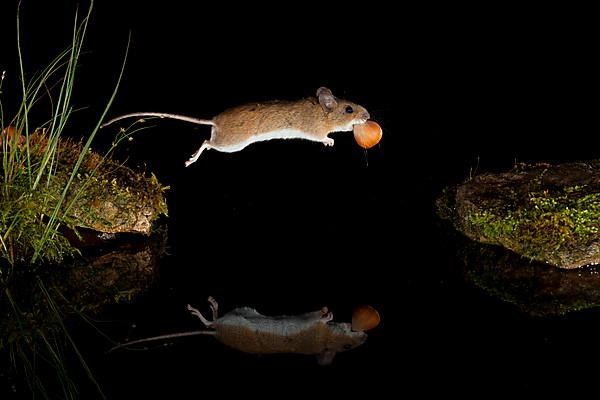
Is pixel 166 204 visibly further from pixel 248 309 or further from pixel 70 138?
pixel 248 309

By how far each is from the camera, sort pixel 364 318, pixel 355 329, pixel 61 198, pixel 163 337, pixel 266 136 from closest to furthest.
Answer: pixel 163 337 < pixel 355 329 < pixel 364 318 < pixel 61 198 < pixel 266 136

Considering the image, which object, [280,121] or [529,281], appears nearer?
[529,281]

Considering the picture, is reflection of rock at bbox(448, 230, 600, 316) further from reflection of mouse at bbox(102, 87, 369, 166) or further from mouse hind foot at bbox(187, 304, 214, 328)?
mouse hind foot at bbox(187, 304, 214, 328)

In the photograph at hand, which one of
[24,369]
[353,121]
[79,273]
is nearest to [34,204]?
[79,273]

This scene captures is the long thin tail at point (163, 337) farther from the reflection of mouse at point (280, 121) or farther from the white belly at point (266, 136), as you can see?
the white belly at point (266, 136)

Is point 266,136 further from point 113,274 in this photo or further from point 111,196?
point 113,274

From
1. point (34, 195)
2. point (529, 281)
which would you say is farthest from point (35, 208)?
point (529, 281)

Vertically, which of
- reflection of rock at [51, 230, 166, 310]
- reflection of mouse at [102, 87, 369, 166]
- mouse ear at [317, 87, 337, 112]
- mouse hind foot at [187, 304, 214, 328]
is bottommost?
reflection of rock at [51, 230, 166, 310]

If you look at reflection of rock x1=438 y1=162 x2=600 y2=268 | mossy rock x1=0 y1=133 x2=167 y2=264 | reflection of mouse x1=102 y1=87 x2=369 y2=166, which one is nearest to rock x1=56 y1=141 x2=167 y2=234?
mossy rock x1=0 y1=133 x2=167 y2=264
